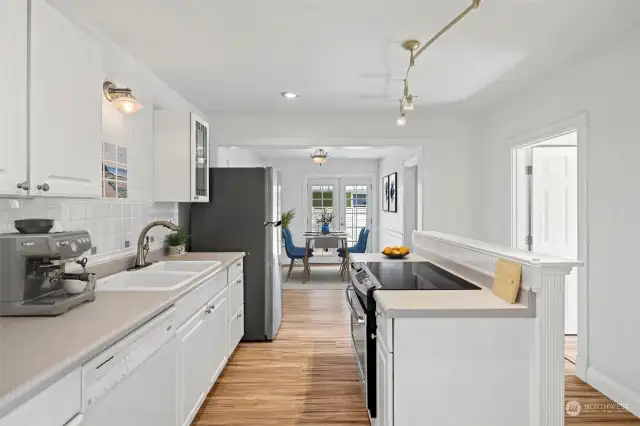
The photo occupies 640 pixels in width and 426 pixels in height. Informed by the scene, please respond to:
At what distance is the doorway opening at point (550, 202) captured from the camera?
423 cm

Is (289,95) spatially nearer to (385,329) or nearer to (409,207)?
(385,329)

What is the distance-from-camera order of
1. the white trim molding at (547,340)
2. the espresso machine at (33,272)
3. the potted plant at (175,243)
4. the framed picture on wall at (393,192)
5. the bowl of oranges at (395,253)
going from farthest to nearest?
1. the framed picture on wall at (393,192)
2. the potted plant at (175,243)
3. the bowl of oranges at (395,253)
4. the white trim molding at (547,340)
5. the espresso machine at (33,272)

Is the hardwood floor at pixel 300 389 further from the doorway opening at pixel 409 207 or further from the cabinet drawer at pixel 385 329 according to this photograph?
the doorway opening at pixel 409 207

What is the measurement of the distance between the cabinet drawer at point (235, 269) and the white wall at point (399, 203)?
11.6ft

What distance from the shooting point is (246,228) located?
13.6 feet

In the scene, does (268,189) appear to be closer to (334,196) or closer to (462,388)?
(462,388)

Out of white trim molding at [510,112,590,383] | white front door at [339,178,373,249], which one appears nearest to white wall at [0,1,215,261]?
white trim molding at [510,112,590,383]

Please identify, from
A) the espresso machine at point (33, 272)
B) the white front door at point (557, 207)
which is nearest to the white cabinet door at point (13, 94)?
the espresso machine at point (33, 272)

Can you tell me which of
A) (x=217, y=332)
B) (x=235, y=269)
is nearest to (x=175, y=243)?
(x=235, y=269)

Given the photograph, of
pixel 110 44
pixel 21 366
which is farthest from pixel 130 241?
pixel 21 366

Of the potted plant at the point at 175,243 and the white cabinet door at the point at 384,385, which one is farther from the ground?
the potted plant at the point at 175,243

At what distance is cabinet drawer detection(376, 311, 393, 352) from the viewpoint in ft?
6.13

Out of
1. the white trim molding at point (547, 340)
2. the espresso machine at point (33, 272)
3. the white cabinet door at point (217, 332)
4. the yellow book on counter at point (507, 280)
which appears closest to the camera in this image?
the espresso machine at point (33, 272)

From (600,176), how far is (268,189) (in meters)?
2.71
